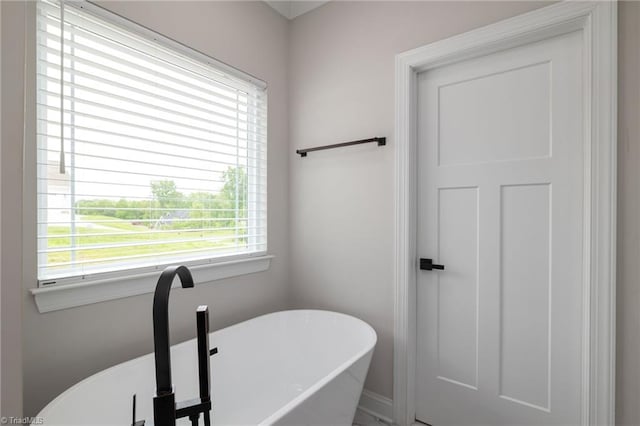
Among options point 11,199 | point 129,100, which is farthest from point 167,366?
point 129,100

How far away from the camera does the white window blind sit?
1.31 metres

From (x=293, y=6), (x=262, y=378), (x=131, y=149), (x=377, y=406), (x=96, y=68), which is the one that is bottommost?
(x=377, y=406)

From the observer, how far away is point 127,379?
4.35ft

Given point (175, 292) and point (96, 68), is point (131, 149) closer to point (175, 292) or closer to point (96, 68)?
point (96, 68)

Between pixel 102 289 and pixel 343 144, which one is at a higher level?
pixel 343 144

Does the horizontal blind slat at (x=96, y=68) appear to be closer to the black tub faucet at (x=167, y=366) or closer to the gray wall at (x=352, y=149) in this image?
the gray wall at (x=352, y=149)

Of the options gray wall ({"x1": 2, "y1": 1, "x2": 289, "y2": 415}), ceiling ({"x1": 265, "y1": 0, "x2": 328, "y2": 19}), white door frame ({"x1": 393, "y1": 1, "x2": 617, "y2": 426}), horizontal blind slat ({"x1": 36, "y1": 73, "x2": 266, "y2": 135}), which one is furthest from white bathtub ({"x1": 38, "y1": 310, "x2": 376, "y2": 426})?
ceiling ({"x1": 265, "y1": 0, "x2": 328, "y2": 19})

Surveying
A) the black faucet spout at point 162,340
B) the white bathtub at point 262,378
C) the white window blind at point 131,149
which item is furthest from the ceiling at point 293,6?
the black faucet spout at point 162,340

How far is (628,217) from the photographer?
4.21 ft

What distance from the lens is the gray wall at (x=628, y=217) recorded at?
1.26 meters

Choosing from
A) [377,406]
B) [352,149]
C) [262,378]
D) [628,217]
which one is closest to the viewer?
[628,217]

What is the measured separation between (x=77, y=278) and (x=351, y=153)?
156 centimetres

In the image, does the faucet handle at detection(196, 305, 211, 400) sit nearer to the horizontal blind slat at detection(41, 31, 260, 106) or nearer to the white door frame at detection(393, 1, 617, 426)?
the horizontal blind slat at detection(41, 31, 260, 106)

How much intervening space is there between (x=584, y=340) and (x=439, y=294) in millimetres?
641
